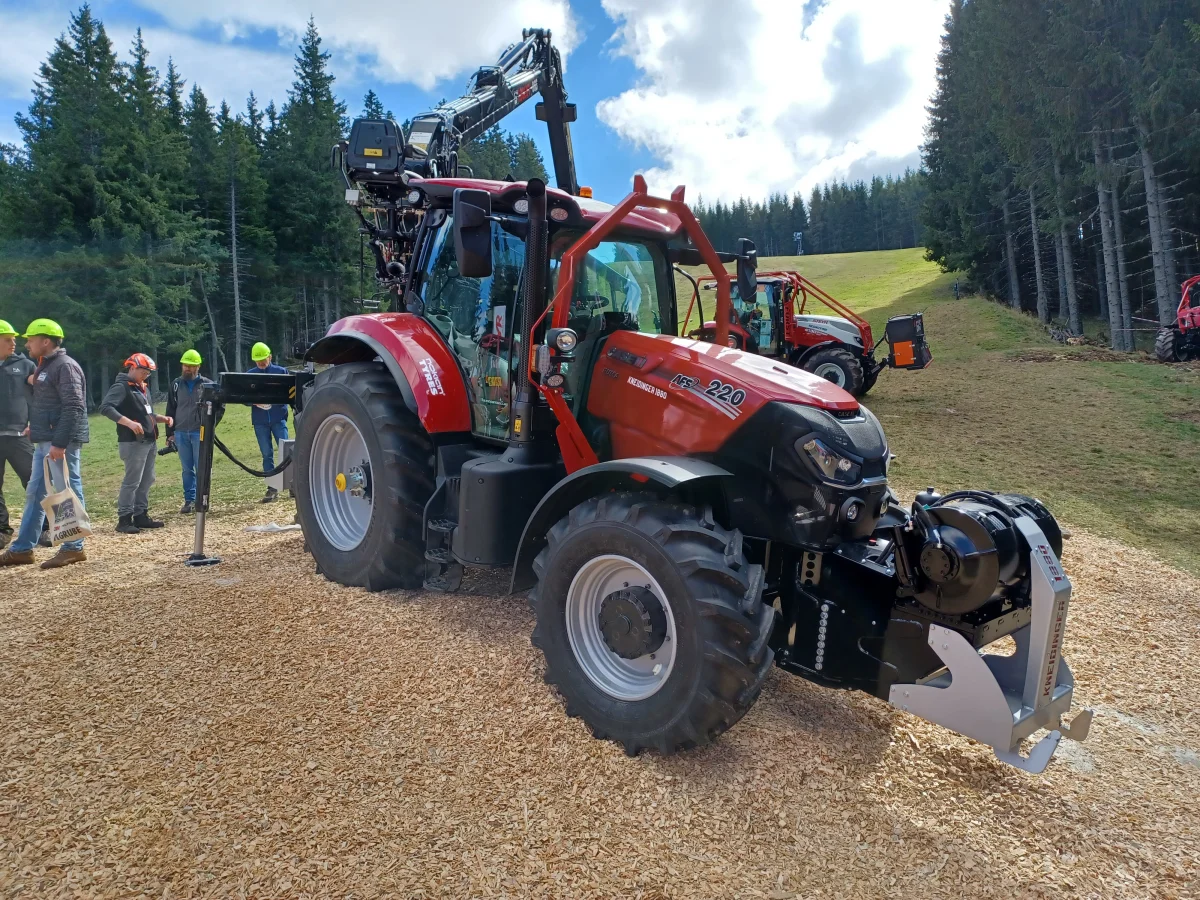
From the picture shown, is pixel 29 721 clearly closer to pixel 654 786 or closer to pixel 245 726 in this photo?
pixel 245 726

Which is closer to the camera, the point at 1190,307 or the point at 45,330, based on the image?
the point at 45,330

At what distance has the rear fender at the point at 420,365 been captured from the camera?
4.73m

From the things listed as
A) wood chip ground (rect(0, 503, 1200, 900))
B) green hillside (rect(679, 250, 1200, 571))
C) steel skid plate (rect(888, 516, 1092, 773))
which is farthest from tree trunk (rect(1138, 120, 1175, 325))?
steel skid plate (rect(888, 516, 1092, 773))

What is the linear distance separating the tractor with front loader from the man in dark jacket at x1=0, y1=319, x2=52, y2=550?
3.90 metres

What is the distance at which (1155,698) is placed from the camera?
3.92 meters

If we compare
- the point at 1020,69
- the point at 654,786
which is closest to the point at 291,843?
the point at 654,786

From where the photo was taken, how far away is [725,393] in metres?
3.49

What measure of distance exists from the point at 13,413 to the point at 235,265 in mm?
30101

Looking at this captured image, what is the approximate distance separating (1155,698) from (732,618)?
271 cm

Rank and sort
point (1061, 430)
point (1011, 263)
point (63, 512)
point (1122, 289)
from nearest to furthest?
point (63, 512) < point (1061, 430) < point (1122, 289) < point (1011, 263)

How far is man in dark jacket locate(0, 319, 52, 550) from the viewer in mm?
6766

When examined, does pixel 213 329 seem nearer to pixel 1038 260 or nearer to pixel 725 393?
pixel 725 393

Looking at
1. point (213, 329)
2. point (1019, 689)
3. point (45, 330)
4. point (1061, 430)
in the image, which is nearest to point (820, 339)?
point (1061, 430)

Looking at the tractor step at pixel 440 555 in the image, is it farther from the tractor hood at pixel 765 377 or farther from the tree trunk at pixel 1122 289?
the tree trunk at pixel 1122 289
